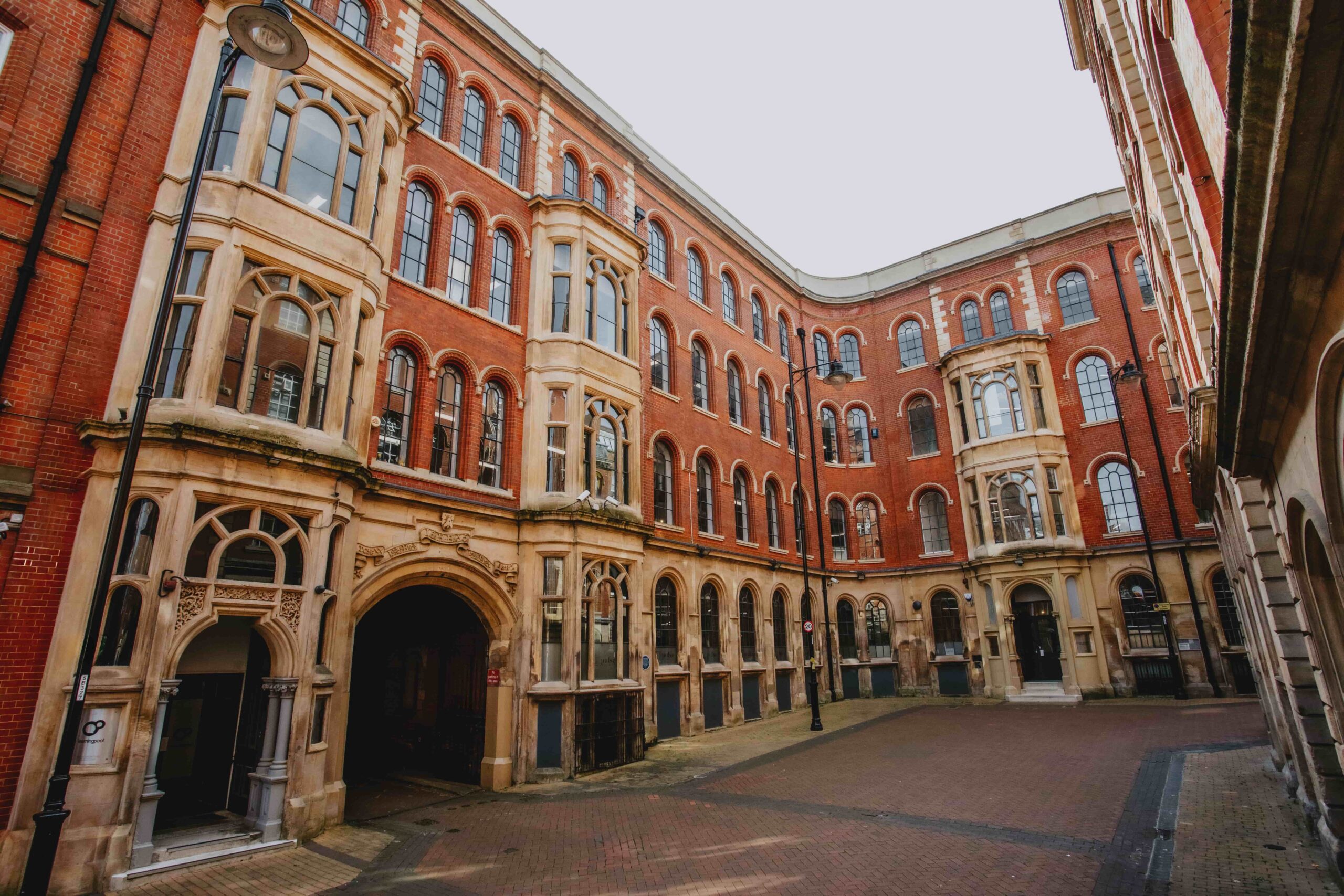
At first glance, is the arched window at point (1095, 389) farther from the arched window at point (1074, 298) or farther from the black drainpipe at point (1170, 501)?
the arched window at point (1074, 298)

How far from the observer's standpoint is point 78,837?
7.48m

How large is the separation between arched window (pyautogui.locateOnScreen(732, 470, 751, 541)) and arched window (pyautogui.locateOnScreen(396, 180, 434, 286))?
12345 mm

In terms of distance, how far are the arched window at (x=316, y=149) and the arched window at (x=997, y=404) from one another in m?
23.3

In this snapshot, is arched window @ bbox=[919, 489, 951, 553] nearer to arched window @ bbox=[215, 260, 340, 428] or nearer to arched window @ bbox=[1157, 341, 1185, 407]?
arched window @ bbox=[1157, 341, 1185, 407]

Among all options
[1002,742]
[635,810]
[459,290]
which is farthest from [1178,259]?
[459,290]

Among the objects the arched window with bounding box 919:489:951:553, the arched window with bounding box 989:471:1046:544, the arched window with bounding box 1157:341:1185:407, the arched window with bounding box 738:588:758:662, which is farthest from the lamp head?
the arched window with bounding box 919:489:951:553

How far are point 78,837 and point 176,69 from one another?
10905mm

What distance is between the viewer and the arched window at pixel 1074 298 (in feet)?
86.2

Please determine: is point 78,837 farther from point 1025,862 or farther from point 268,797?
point 1025,862

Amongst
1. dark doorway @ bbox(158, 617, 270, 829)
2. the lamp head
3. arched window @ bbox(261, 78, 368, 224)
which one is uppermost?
arched window @ bbox(261, 78, 368, 224)

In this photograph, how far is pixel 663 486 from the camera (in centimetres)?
1995

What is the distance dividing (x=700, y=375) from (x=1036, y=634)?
15552 mm

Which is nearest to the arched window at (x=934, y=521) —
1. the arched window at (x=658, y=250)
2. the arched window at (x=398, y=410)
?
the arched window at (x=658, y=250)

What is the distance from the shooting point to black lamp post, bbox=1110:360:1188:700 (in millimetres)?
21781
